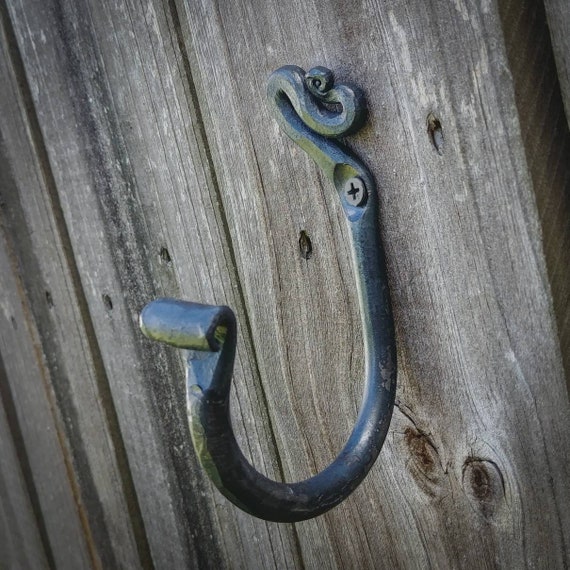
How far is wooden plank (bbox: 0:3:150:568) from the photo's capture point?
0.93 metres

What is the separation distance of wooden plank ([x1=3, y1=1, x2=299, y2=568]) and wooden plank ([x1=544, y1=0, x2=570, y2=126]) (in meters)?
0.36

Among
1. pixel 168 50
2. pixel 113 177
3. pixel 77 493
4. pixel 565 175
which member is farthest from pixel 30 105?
pixel 565 175

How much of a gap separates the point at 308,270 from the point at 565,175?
0.25 metres

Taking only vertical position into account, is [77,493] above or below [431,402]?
below

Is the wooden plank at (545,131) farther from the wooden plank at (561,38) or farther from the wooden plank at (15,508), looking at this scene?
the wooden plank at (15,508)

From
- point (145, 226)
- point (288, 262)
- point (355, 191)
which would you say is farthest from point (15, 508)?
point (355, 191)

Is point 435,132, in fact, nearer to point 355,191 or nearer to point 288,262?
point 355,191

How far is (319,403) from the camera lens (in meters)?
0.66

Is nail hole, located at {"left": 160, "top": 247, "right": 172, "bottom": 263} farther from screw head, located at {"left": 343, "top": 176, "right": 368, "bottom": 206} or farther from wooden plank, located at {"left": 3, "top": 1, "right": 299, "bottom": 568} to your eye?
screw head, located at {"left": 343, "top": 176, "right": 368, "bottom": 206}

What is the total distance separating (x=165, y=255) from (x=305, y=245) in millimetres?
216

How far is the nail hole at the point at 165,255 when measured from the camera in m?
0.78

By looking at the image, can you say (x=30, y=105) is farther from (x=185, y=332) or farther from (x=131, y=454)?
(x=185, y=332)

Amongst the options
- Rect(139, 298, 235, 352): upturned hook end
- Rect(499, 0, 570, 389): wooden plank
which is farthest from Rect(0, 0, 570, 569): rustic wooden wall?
Rect(139, 298, 235, 352): upturned hook end

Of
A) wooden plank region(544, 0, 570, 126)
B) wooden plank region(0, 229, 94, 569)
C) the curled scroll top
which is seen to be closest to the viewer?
wooden plank region(544, 0, 570, 126)
